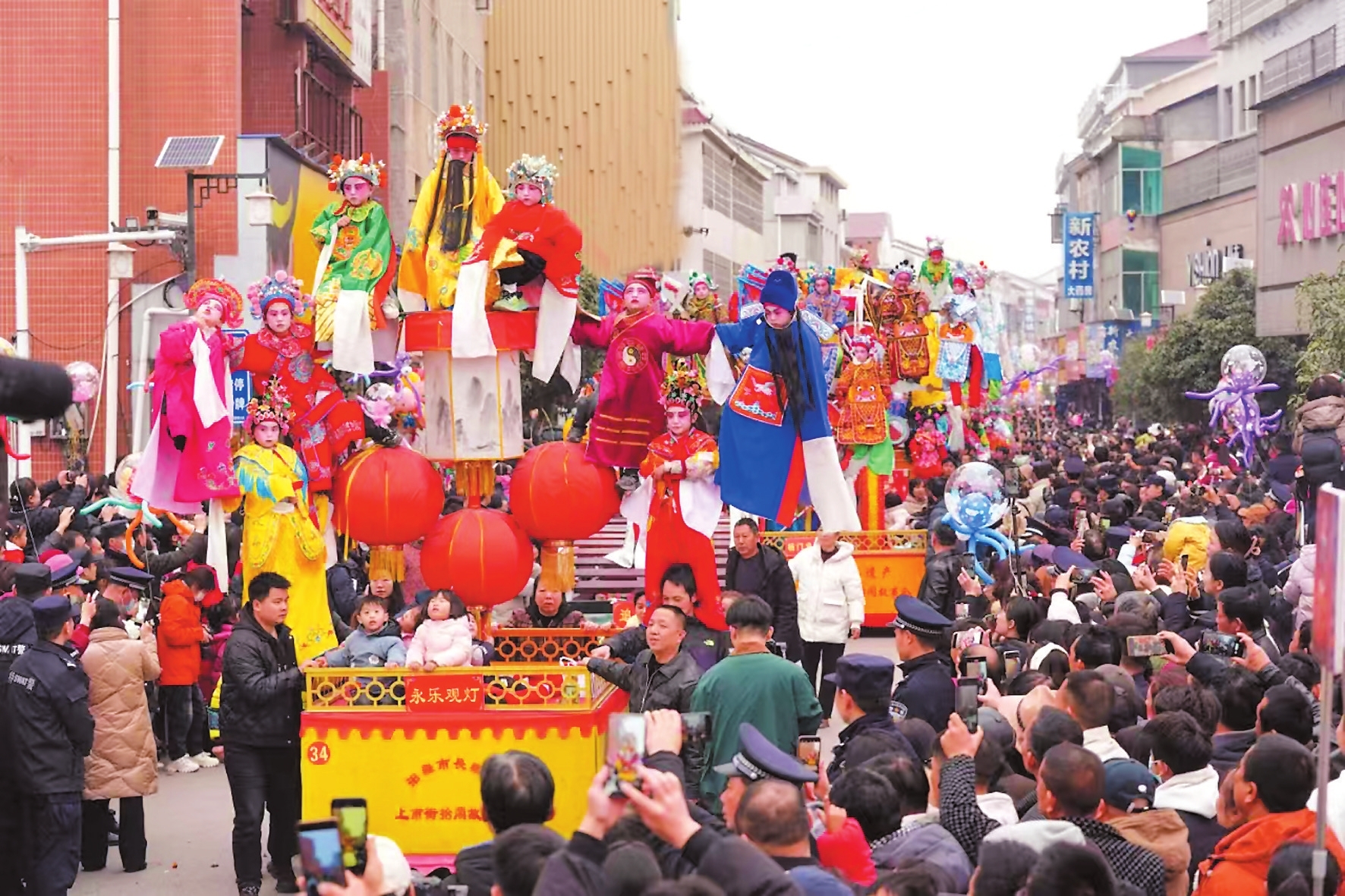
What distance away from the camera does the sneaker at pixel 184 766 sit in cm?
1230

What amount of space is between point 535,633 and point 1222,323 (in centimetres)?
3279

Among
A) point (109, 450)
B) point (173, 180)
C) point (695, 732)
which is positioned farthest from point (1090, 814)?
point (173, 180)

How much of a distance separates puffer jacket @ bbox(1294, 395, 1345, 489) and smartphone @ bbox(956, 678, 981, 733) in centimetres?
625

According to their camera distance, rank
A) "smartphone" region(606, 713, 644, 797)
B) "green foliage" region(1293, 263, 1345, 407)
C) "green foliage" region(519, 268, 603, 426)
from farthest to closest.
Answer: "green foliage" region(519, 268, 603, 426) < "green foliage" region(1293, 263, 1345, 407) < "smartphone" region(606, 713, 644, 797)

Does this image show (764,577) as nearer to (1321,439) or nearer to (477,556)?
(477,556)

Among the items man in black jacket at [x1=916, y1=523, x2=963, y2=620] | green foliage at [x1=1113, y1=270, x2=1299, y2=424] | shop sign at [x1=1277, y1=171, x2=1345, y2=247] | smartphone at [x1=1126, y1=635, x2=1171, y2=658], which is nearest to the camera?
smartphone at [x1=1126, y1=635, x2=1171, y2=658]

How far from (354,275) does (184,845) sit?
340cm

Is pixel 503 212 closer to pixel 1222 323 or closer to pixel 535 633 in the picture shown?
pixel 535 633

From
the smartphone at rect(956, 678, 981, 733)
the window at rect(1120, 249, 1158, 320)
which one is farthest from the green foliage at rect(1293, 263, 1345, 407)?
the window at rect(1120, 249, 1158, 320)

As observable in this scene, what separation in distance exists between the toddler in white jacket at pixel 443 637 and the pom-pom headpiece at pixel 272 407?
229cm

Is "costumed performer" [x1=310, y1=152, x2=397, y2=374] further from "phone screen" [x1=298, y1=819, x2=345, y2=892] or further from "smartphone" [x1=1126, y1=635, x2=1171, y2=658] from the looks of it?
"phone screen" [x1=298, y1=819, x2=345, y2=892]

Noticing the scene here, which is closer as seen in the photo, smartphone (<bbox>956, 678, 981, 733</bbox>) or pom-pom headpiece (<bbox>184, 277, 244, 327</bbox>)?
smartphone (<bbox>956, 678, 981, 733</bbox>)

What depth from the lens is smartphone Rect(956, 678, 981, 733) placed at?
6.11 m

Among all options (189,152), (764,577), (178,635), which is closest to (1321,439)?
(764,577)
